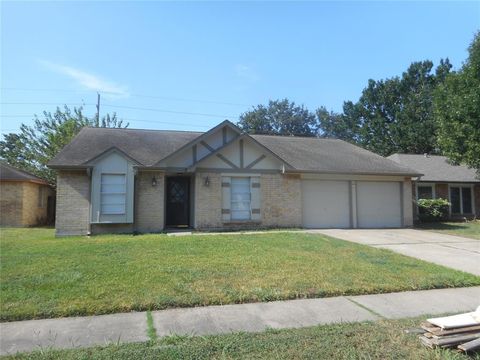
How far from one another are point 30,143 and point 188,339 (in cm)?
2967

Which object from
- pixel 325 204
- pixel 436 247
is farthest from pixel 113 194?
pixel 436 247

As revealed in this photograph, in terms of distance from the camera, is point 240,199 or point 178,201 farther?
point 178,201

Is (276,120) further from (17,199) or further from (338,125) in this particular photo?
(17,199)

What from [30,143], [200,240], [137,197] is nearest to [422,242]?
[200,240]

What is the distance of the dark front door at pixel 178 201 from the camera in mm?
16422

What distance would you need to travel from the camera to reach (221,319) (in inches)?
192

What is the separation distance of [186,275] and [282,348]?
3.29m

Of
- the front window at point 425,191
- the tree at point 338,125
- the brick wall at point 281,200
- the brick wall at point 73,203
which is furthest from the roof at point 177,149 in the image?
the tree at point 338,125

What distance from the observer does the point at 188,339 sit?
13.6 feet

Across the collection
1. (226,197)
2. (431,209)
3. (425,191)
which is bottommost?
(431,209)

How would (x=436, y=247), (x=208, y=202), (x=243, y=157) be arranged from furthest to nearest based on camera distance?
(x=243, y=157) → (x=208, y=202) → (x=436, y=247)

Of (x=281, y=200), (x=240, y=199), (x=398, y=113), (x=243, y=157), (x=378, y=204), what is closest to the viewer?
(x=240, y=199)

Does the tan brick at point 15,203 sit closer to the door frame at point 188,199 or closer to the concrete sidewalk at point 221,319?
the door frame at point 188,199

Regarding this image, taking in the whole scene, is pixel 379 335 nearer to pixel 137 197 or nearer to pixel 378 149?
pixel 137 197
